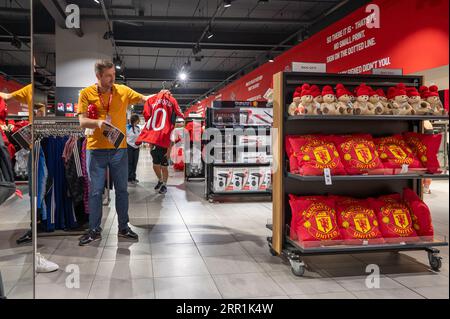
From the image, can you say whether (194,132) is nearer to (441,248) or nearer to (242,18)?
(242,18)

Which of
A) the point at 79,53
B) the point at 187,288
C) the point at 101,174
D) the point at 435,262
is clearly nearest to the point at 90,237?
the point at 101,174

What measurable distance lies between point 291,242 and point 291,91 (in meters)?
1.26

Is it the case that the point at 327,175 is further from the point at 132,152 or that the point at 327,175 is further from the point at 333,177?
the point at 132,152

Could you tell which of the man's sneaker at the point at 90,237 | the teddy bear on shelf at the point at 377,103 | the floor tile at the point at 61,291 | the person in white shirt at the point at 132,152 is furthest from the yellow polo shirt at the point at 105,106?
the person in white shirt at the point at 132,152

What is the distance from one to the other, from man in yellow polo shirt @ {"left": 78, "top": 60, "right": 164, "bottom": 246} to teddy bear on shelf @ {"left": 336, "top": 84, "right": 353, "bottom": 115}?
6.47 ft

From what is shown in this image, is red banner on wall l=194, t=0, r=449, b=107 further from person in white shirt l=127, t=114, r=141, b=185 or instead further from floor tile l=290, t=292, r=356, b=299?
person in white shirt l=127, t=114, r=141, b=185

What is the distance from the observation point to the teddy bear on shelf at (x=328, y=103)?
3090mm

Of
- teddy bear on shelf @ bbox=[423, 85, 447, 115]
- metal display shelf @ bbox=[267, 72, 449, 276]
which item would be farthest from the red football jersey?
teddy bear on shelf @ bbox=[423, 85, 447, 115]

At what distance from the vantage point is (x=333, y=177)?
3033 mm

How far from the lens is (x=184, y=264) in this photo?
3227 mm

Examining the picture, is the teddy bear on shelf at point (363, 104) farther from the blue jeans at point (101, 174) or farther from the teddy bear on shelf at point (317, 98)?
the blue jeans at point (101, 174)

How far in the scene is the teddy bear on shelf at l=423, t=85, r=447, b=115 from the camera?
10.6ft

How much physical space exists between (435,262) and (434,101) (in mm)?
1271

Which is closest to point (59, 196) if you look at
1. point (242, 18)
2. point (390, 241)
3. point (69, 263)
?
point (69, 263)
